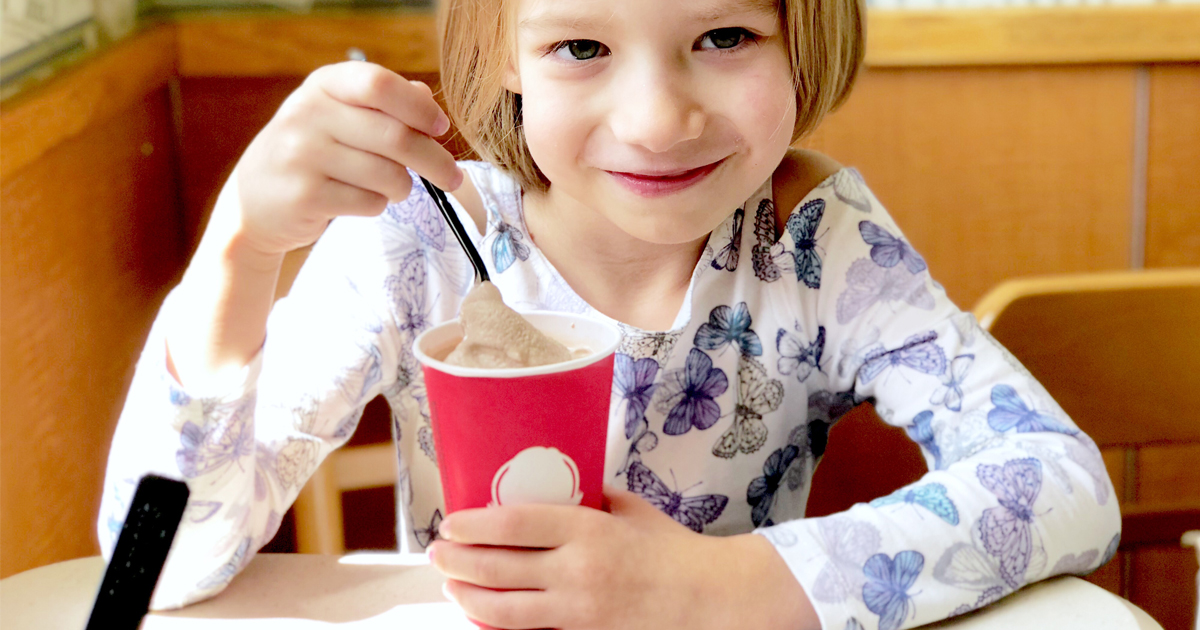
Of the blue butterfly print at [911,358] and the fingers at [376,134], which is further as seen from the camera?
the blue butterfly print at [911,358]

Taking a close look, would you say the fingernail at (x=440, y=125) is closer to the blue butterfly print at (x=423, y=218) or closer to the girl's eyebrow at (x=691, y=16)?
the girl's eyebrow at (x=691, y=16)

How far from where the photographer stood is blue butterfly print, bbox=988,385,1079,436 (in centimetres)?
81

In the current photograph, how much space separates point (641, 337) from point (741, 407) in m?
0.13

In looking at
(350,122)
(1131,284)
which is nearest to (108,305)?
(350,122)

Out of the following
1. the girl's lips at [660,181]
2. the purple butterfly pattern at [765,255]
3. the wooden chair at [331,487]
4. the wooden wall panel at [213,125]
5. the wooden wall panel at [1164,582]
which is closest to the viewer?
the girl's lips at [660,181]

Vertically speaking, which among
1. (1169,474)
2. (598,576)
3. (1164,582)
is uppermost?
(598,576)

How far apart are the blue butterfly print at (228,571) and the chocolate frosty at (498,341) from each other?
0.25 m

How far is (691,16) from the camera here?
70cm

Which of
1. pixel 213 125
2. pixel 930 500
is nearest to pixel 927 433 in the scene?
pixel 930 500

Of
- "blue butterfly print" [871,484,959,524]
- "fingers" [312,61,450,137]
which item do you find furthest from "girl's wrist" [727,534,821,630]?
"fingers" [312,61,450,137]

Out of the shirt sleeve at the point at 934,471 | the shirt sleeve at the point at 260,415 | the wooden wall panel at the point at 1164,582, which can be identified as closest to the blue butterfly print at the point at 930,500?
the shirt sleeve at the point at 934,471

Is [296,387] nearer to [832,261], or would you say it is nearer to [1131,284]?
[832,261]

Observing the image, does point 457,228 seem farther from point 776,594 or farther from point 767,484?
point 767,484

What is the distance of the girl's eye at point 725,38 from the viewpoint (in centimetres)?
74
